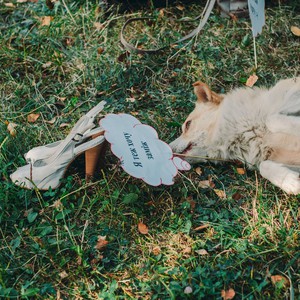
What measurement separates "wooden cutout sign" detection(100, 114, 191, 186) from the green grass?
18 centimetres

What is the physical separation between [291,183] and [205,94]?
3.53 ft

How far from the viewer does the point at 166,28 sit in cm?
561

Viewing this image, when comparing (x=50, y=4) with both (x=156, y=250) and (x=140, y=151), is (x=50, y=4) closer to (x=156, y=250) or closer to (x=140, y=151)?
(x=140, y=151)

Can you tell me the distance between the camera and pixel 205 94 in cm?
426

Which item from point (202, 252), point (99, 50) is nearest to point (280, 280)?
point (202, 252)

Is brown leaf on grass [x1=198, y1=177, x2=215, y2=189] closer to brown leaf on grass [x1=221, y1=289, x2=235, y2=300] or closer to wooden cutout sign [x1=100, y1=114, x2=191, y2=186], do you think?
wooden cutout sign [x1=100, y1=114, x2=191, y2=186]

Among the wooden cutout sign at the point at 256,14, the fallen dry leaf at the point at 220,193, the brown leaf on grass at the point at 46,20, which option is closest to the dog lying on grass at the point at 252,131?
the fallen dry leaf at the point at 220,193

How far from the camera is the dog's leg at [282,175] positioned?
3.58 meters

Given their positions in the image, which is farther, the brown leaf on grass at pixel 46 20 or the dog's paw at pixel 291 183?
the brown leaf on grass at pixel 46 20

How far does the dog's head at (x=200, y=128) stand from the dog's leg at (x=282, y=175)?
20.8 inches

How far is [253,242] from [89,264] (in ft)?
3.47

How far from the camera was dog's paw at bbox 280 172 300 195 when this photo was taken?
3.56 meters

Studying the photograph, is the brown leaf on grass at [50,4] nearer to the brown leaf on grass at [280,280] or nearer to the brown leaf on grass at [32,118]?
the brown leaf on grass at [32,118]

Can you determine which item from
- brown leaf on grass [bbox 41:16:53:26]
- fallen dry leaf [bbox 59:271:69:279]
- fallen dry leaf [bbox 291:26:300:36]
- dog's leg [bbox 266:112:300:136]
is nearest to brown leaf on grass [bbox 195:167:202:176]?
dog's leg [bbox 266:112:300:136]
